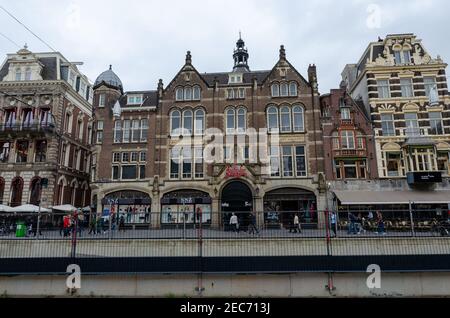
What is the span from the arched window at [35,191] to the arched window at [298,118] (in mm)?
28207

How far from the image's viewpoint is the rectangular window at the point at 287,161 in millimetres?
32625

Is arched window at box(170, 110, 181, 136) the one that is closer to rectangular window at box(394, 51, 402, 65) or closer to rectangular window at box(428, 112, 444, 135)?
rectangular window at box(394, 51, 402, 65)

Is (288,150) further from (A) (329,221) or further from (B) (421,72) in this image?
(A) (329,221)

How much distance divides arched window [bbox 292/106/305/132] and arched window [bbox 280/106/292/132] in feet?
1.74

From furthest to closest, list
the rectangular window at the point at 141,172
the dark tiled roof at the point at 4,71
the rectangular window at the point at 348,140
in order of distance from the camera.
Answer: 1. the dark tiled roof at the point at 4,71
2. the rectangular window at the point at 141,172
3. the rectangular window at the point at 348,140

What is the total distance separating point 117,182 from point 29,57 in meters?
18.7

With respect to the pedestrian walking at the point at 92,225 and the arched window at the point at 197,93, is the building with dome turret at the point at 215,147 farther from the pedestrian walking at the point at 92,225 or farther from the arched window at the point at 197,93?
the pedestrian walking at the point at 92,225

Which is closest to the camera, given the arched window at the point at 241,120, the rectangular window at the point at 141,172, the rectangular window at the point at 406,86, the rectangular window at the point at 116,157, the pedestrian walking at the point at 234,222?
the pedestrian walking at the point at 234,222

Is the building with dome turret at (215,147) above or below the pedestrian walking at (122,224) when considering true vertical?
above

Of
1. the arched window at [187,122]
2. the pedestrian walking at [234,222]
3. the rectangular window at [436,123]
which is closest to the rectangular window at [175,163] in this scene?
the arched window at [187,122]

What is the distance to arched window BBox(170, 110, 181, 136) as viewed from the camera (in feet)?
113

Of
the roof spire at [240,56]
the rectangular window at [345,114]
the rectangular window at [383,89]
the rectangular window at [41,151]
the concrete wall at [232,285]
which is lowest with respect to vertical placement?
the concrete wall at [232,285]

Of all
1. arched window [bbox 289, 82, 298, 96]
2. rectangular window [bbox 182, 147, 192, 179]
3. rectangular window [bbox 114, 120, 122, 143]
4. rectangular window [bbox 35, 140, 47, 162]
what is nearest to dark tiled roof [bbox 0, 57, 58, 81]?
rectangular window [bbox 35, 140, 47, 162]

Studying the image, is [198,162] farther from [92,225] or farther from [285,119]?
[92,225]
